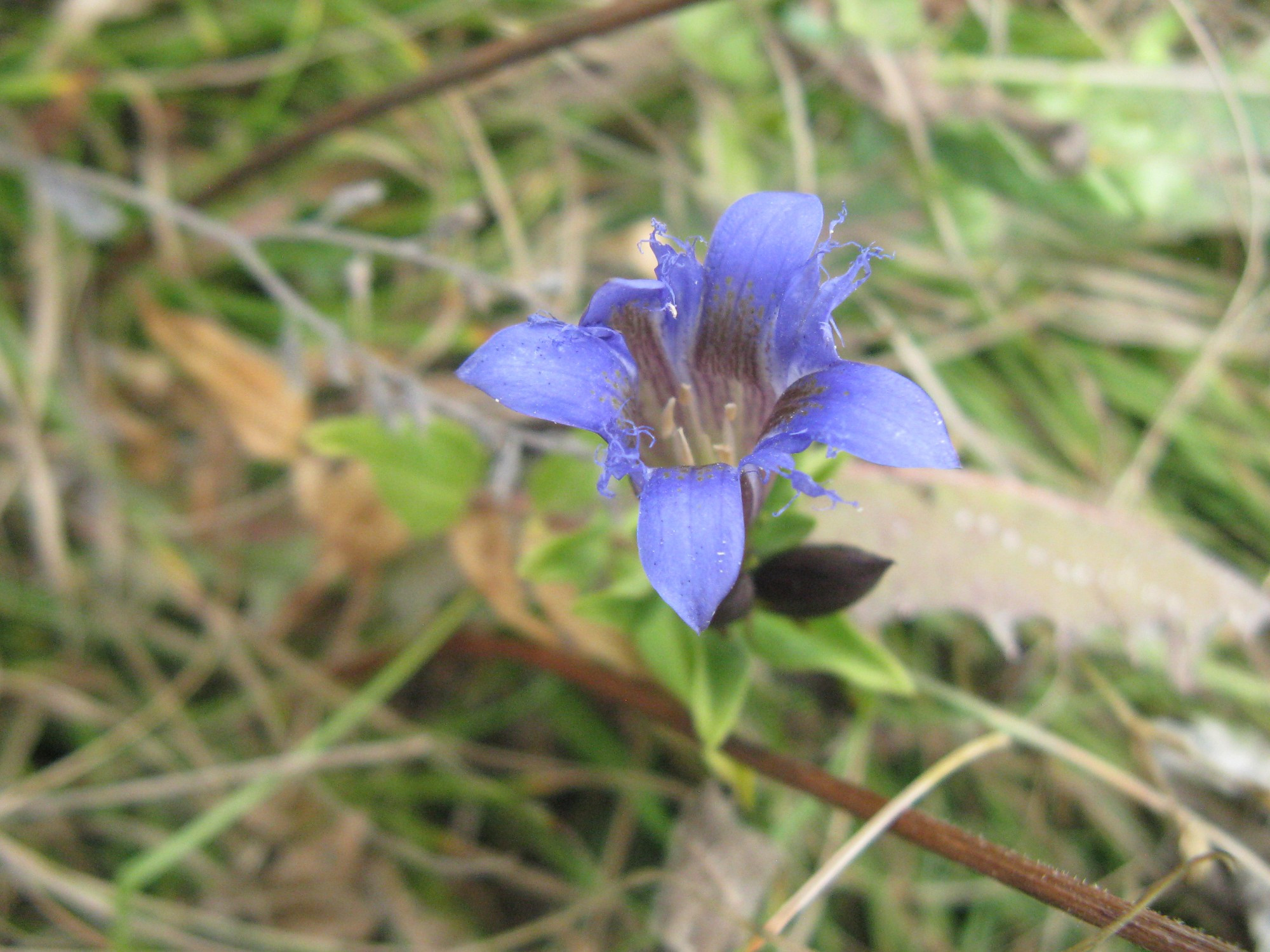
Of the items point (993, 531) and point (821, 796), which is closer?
point (821, 796)

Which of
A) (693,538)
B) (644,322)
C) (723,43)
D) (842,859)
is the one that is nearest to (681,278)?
(644,322)

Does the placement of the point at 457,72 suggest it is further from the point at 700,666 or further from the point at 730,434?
the point at 700,666

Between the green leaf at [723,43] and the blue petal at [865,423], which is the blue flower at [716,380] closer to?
the blue petal at [865,423]

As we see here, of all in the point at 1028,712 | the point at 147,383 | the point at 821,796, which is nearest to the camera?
the point at 821,796

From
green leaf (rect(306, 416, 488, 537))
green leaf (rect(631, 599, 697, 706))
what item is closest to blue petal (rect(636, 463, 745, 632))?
green leaf (rect(631, 599, 697, 706))

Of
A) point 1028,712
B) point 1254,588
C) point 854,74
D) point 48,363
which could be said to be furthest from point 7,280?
point 1254,588

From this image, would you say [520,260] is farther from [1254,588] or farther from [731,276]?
[1254,588]

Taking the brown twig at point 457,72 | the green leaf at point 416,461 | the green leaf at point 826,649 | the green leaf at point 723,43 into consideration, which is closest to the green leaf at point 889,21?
the green leaf at point 723,43
